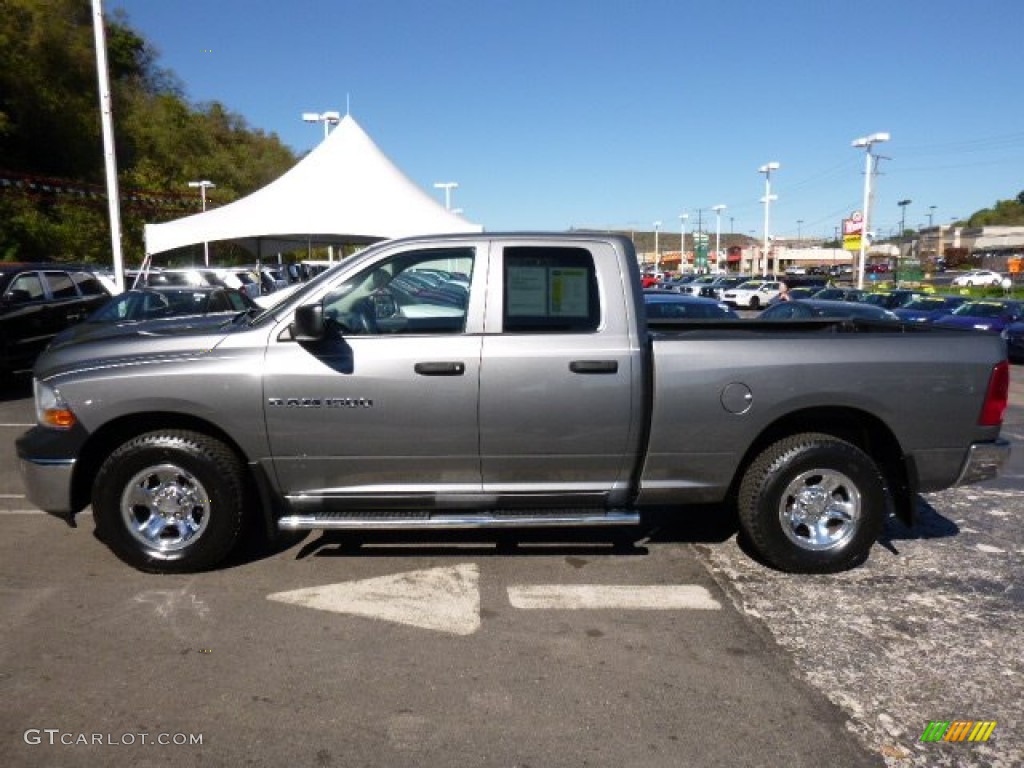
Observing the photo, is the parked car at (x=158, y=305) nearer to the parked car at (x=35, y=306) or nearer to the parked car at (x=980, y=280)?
the parked car at (x=35, y=306)

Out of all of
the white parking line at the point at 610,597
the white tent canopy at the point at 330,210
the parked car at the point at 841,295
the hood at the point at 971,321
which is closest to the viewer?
the white parking line at the point at 610,597

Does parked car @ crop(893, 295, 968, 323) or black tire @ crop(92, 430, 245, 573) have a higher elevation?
parked car @ crop(893, 295, 968, 323)

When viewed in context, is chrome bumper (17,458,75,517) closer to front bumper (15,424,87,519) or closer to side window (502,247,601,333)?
front bumper (15,424,87,519)

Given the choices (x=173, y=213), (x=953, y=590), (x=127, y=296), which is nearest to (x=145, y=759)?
(x=953, y=590)

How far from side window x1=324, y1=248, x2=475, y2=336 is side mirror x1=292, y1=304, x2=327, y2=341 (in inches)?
8.2

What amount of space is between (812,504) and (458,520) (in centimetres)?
203

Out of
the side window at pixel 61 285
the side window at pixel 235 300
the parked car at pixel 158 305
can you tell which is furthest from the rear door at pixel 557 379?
A: the side window at pixel 61 285

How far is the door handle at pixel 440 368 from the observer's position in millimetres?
4234

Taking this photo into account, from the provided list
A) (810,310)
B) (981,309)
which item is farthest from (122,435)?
(981,309)

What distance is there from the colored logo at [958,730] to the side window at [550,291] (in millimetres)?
2382

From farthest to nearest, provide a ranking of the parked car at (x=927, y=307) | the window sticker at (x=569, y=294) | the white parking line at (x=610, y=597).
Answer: the parked car at (x=927, y=307) → the window sticker at (x=569, y=294) → the white parking line at (x=610, y=597)

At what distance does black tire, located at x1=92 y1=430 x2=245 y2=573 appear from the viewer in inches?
170

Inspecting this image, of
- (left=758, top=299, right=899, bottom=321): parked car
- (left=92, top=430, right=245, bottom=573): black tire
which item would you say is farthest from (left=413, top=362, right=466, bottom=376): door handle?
(left=758, top=299, right=899, bottom=321): parked car

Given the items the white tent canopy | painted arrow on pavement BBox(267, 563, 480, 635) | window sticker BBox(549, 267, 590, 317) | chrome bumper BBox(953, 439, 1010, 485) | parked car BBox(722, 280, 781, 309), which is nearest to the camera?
painted arrow on pavement BBox(267, 563, 480, 635)
